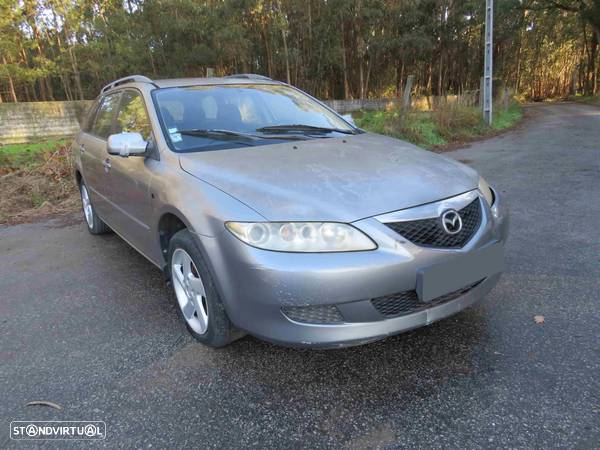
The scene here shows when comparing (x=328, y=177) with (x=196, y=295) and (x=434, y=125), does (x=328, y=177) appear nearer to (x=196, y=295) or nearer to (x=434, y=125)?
(x=196, y=295)

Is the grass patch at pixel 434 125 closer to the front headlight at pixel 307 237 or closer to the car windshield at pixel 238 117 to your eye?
the car windshield at pixel 238 117

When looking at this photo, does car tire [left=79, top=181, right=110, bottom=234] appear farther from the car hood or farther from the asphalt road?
the car hood

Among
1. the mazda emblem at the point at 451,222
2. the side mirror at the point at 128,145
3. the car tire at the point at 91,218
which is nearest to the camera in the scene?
the mazda emblem at the point at 451,222

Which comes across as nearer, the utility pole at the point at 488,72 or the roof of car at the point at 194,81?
the roof of car at the point at 194,81

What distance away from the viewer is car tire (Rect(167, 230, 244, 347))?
2262 mm

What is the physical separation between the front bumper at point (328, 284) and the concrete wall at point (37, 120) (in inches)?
605

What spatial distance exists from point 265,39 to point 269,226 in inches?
926

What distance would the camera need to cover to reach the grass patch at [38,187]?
632 centimetres

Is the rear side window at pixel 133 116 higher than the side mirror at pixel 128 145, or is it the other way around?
the rear side window at pixel 133 116

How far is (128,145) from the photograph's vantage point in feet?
9.00

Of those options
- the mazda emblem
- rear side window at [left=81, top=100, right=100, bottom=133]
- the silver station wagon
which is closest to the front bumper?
the silver station wagon

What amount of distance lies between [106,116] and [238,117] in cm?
156

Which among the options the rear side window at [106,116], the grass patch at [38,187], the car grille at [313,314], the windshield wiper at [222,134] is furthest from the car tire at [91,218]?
the car grille at [313,314]

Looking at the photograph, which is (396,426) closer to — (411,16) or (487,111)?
(487,111)
